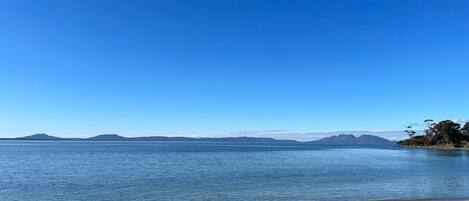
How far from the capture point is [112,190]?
38.7 meters

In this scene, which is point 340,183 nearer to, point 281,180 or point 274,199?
point 281,180

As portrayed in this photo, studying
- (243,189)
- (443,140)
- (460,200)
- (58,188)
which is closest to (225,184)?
(243,189)

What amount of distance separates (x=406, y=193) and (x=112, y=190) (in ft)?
77.4

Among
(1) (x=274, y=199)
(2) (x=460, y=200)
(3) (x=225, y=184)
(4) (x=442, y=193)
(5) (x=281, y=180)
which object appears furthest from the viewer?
(5) (x=281, y=180)

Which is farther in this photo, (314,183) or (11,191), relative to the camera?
(314,183)

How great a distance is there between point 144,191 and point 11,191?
426 inches

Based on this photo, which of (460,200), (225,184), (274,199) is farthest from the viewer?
(225,184)

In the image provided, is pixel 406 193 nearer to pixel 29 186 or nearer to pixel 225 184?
pixel 225 184

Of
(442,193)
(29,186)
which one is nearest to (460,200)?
(442,193)

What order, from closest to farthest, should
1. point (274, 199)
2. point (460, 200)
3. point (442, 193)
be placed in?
point (460, 200)
point (274, 199)
point (442, 193)

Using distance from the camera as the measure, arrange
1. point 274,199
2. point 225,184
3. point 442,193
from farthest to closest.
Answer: point 225,184
point 442,193
point 274,199

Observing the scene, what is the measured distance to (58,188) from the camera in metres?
40.1

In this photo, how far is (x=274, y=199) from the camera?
109 ft

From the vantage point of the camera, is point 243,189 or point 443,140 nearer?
point 243,189
